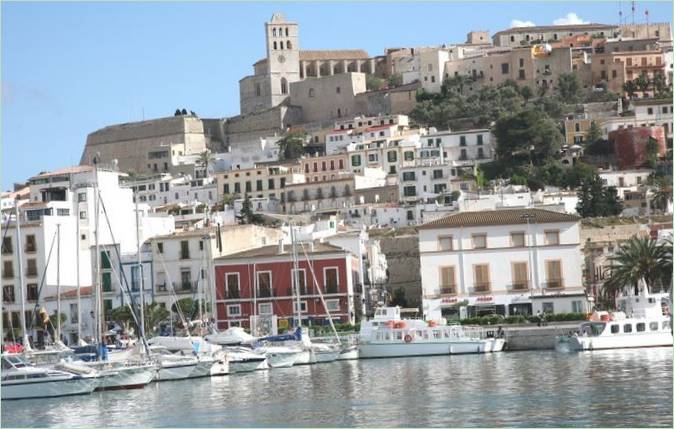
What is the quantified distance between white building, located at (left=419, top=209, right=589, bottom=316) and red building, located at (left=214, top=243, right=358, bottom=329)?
3.57m

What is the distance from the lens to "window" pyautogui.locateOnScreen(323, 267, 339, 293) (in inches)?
2496

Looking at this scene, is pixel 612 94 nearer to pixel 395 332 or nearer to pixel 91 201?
pixel 91 201

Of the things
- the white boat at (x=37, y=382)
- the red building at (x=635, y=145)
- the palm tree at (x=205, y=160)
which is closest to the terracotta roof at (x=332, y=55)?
the palm tree at (x=205, y=160)

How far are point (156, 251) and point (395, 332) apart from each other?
45.9 ft

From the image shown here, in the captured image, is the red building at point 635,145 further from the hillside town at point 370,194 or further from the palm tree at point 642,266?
the palm tree at point 642,266

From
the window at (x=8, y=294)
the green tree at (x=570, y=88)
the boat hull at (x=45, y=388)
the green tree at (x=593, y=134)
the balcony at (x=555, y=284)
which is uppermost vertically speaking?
the green tree at (x=570, y=88)

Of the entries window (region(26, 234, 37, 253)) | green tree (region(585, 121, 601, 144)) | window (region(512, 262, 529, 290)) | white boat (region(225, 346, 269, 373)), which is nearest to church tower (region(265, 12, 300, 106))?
green tree (region(585, 121, 601, 144))

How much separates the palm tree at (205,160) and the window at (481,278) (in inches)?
2531

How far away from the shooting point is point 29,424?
39.0m

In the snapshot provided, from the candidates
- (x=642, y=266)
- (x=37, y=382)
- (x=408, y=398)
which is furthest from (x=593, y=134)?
(x=408, y=398)

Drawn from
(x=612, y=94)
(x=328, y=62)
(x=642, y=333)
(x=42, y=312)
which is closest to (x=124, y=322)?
(x=42, y=312)

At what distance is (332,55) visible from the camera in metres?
154

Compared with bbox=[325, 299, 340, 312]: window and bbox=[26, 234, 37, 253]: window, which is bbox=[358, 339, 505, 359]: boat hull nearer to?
bbox=[325, 299, 340, 312]: window

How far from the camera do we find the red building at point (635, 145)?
105438mm
